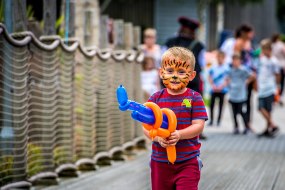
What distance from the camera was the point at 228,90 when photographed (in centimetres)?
1639

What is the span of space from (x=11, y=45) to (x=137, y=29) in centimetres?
585

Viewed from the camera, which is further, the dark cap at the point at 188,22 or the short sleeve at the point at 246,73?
the short sleeve at the point at 246,73

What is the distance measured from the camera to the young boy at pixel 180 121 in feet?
18.4

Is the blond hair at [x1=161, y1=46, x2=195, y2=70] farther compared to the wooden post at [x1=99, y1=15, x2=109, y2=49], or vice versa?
the wooden post at [x1=99, y1=15, x2=109, y2=49]

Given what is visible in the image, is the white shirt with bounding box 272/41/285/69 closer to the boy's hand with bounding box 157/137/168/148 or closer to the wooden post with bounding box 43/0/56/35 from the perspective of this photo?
the wooden post with bounding box 43/0/56/35

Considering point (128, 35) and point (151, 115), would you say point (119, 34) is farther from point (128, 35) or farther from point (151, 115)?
point (151, 115)

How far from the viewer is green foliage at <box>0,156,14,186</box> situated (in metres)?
7.91

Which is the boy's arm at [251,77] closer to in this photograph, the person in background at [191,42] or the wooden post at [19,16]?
the person in background at [191,42]

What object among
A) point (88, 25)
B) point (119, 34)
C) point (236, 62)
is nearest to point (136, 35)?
point (119, 34)

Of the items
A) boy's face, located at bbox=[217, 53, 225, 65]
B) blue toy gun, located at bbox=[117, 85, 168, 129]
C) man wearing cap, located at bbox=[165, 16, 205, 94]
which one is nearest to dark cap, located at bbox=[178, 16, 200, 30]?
man wearing cap, located at bbox=[165, 16, 205, 94]

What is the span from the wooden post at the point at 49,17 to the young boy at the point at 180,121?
4.21 meters

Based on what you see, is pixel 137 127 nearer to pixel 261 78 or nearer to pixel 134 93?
pixel 134 93

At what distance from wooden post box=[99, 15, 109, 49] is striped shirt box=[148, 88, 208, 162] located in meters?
6.44

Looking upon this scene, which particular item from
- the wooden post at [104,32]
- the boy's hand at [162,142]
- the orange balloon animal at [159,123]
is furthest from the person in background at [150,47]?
the orange balloon animal at [159,123]
